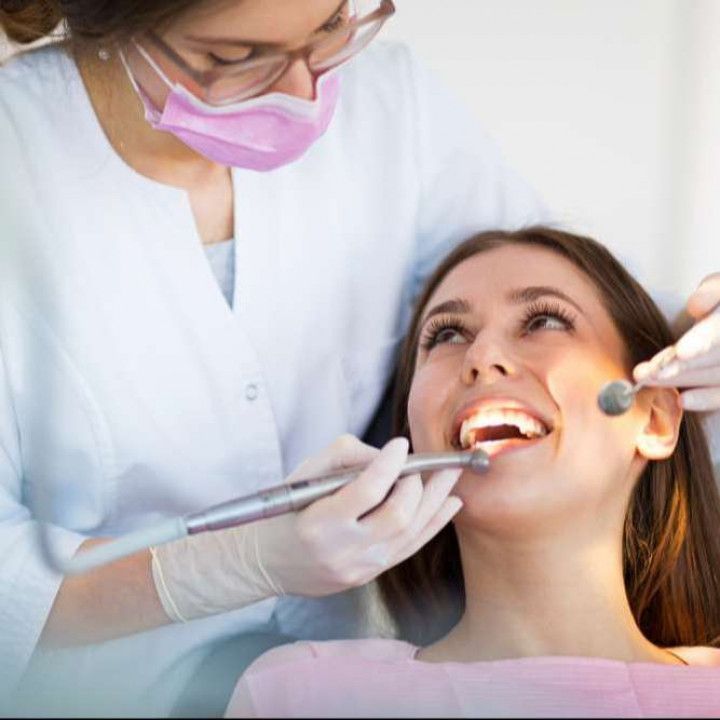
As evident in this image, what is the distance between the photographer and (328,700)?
137 cm

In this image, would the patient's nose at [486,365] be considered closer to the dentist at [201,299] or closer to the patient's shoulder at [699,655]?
the dentist at [201,299]

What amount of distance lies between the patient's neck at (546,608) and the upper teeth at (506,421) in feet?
0.43

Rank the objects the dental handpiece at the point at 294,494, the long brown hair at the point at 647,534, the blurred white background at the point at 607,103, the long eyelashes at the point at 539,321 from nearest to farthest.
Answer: the dental handpiece at the point at 294,494 < the long eyelashes at the point at 539,321 < the long brown hair at the point at 647,534 < the blurred white background at the point at 607,103

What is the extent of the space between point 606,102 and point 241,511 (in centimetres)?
103

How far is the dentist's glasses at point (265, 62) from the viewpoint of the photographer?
5.27 ft

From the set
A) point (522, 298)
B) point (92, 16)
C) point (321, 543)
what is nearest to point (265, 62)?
point (92, 16)

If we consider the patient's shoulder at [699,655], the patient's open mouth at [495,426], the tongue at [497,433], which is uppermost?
the patient's open mouth at [495,426]

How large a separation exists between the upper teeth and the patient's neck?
13 centimetres

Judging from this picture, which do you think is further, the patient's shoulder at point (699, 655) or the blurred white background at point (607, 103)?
the blurred white background at point (607, 103)

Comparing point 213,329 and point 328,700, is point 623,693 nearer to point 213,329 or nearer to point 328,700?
point 328,700

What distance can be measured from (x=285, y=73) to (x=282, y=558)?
0.56m

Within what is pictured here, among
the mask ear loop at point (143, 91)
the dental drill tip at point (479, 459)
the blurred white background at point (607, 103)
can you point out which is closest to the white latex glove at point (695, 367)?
the dental drill tip at point (479, 459)

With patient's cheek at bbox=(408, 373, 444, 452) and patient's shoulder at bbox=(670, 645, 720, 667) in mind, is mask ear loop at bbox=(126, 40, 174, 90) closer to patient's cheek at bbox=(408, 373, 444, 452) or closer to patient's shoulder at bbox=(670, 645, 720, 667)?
patient's cheek at bbox=(408, 373, 444, 452)

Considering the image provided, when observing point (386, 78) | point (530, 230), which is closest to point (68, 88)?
point (386, 78)
